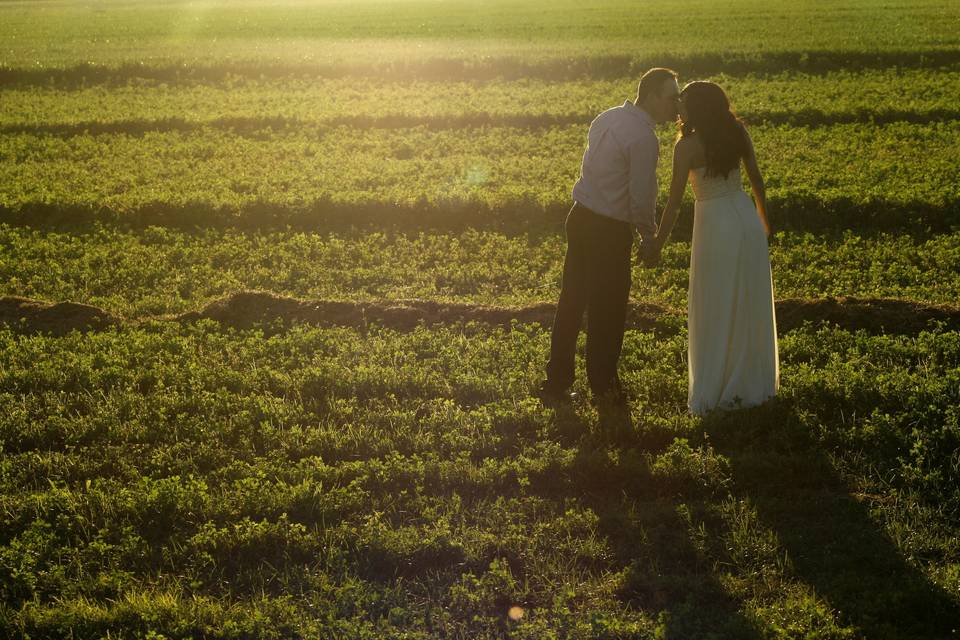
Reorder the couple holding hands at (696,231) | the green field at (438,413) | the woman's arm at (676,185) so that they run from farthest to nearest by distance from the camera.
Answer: the woman's arm at (676,185)
the couple holding hands at (696,231)
the green field at (438,413)

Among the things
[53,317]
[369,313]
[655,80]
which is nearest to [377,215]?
[369,313]

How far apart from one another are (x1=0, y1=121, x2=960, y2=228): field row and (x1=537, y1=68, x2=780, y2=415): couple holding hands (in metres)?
6.80

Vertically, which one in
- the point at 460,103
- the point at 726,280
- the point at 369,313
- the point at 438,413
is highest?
the point at 460,103

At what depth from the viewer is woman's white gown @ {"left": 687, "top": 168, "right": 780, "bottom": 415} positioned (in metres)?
7.68

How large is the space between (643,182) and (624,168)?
0.68 feet

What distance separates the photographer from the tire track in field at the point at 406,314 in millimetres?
9680

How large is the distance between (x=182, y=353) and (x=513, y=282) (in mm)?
4318

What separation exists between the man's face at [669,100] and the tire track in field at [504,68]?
23.2 m

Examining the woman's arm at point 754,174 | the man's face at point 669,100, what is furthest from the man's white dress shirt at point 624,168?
the woman's arm at point 754,174

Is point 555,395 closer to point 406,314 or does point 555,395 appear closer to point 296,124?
point 406,314

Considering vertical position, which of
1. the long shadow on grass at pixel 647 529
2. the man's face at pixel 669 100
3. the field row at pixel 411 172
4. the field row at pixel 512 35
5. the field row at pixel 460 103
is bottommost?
the long shadow on grass at pixel 647 529

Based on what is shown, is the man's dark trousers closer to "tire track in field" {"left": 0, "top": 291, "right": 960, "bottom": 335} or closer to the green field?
the green field

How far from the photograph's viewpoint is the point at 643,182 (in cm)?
746

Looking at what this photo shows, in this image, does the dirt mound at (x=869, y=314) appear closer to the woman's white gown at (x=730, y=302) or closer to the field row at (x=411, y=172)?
the woman's white gown at (x=730, y=302)
